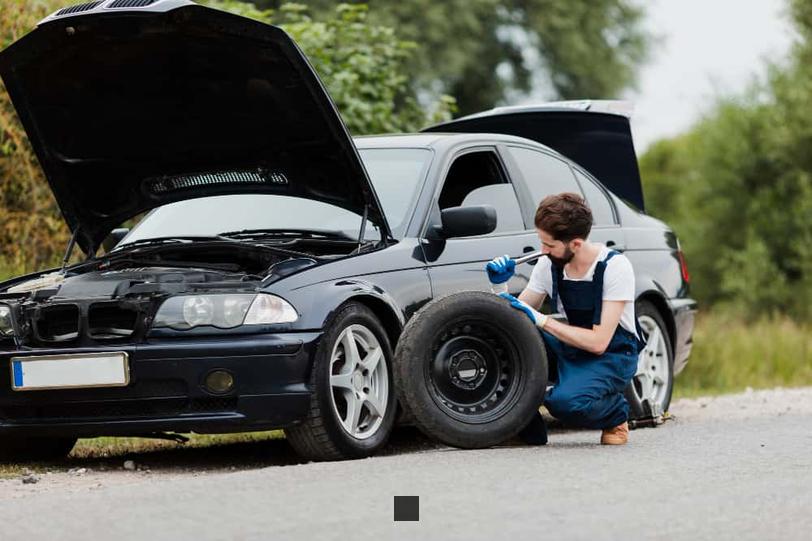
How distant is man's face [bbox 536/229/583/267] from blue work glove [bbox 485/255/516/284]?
0.66 ft

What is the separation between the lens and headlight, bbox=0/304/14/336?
7.14 metres

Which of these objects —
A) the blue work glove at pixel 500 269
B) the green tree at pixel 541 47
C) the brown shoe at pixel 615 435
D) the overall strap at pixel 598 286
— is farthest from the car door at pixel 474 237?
the green tree at pixel 541 47

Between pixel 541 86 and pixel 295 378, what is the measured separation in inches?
924

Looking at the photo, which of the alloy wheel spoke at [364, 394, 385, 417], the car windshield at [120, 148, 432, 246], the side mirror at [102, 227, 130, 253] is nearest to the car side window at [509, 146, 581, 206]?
the car windshield at [120, 148, 432, 246]

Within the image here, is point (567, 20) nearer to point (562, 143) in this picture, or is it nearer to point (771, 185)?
point (771, 185)

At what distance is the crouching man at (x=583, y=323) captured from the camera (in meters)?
7.54

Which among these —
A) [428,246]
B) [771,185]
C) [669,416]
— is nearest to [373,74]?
[669,416]

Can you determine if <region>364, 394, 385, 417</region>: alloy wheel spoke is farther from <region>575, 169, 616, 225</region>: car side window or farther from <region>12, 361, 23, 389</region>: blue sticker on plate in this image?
<region>575, 169, 616, 225</region>: car side window

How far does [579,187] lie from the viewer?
30.9 feet

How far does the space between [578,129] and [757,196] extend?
2170cm

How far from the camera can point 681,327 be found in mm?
9820

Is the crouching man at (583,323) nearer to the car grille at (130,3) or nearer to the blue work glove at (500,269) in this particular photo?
the blue work glove at (500,269)

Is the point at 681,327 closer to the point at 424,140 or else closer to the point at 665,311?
the point at 665,311

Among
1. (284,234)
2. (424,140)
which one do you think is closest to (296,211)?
(284,234)
